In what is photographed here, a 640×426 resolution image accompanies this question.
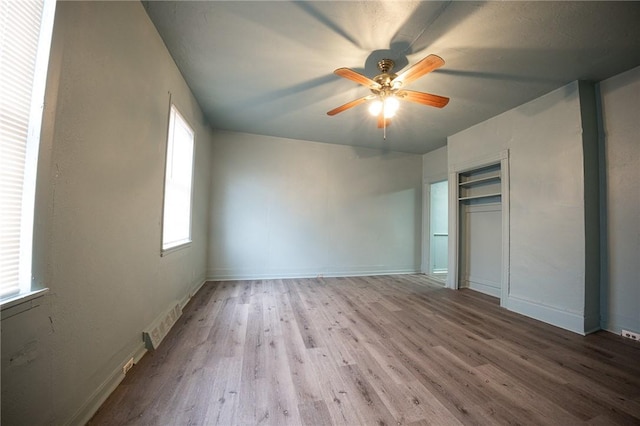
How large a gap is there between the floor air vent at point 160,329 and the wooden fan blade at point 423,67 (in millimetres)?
3085

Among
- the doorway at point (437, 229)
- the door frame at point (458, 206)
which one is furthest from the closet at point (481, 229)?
the doorway at point (437, 229)

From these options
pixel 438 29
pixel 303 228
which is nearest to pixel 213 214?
pixel 303 228

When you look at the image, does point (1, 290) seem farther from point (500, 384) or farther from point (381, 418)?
point (500, 384)

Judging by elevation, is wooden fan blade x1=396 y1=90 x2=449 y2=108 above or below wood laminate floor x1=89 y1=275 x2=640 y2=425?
above

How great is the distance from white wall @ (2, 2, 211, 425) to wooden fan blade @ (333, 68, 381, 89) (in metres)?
1.52

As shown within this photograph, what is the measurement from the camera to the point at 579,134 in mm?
2357

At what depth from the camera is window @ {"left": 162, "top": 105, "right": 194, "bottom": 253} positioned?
2.34 metres

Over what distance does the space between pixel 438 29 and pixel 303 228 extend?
11.3 feet

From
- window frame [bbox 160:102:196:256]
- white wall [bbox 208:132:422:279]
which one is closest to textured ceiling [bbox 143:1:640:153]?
window frame [bbox 160:102:196:256]

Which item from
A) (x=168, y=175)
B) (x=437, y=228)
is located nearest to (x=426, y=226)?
(x=437, y=228)

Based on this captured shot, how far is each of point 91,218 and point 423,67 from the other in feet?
8.18

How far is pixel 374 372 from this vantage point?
5.27 ft

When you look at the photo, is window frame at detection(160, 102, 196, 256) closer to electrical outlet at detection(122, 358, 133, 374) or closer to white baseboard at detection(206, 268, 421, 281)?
electrical outlet at detection(122, 358, 133, 374)

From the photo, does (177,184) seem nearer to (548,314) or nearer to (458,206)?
(458,206)
